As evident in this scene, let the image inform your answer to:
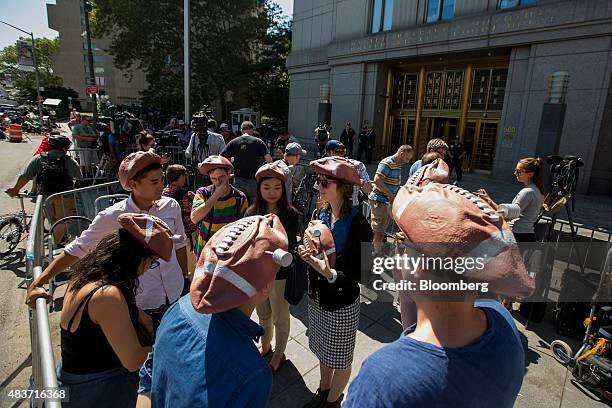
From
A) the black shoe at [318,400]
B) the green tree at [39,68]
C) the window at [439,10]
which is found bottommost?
the black shoe at [318,400]

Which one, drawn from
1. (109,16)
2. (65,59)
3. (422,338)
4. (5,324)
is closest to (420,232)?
(422,338)

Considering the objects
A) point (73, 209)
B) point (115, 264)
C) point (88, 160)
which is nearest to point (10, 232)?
point (73, 209)

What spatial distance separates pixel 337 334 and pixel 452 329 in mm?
1716

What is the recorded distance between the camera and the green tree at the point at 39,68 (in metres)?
64.2

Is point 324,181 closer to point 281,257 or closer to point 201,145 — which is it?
point 281,257

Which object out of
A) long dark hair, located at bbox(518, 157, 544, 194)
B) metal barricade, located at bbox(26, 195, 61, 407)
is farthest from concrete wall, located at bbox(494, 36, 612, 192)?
metal barricade, located at bbox(26, 195, 61, 407)

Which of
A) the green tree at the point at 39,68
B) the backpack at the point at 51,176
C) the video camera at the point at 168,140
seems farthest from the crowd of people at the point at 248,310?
the green tree at the point at 39,68

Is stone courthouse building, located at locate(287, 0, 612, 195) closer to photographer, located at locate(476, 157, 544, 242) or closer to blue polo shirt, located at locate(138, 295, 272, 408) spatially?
photographer, located at locate(476, 157, 544, 242)

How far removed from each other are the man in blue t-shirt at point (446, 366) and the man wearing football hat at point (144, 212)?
1.85 meters

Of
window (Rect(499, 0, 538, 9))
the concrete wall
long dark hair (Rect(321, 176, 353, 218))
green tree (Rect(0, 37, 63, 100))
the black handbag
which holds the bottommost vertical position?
the black handbag

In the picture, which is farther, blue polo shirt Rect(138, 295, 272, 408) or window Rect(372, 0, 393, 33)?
window Rect(372, 0, 393, 33)

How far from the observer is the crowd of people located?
97 centimetres

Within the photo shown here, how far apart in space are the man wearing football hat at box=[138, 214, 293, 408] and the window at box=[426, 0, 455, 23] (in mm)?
17688

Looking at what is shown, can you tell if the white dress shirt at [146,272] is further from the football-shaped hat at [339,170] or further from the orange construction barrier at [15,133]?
the orange construction barrier at [15,133]
